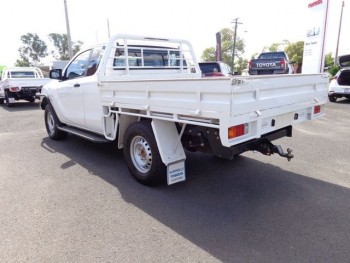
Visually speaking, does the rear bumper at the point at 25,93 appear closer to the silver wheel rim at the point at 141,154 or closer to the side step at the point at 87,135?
the side step at the point at 87,135

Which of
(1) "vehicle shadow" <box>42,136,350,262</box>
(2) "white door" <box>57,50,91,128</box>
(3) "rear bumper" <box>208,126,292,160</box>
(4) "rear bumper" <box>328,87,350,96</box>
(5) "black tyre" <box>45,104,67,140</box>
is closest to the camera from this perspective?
Answer: (1) "vehicle shadow" <box>42,136,350,262</box>

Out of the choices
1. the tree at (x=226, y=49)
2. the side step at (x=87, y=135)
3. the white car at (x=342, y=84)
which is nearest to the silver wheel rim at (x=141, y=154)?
the side step at (x=87, y=135)

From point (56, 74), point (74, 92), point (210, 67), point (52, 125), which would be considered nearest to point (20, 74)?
point (210, 67)

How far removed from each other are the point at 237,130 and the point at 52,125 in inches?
208

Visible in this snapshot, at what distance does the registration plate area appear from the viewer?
10.5 ft

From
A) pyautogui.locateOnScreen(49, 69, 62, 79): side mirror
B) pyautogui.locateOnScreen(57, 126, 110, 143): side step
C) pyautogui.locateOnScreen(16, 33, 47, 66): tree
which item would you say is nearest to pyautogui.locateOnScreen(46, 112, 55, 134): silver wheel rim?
pyautogui.locateOnScreen(57, 126, 110, 143): side step

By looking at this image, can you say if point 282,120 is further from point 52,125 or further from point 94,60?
point 52,125

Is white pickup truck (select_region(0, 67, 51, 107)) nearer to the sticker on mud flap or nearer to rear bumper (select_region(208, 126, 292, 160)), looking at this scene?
the sticker on mud flap

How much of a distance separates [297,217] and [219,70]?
10.6m

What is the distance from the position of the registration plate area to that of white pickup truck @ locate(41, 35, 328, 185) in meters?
0.01

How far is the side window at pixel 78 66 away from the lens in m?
5.27

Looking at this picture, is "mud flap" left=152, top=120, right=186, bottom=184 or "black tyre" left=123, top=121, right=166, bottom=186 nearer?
"mud flap" left=152, top=120, right=186, bottom=184

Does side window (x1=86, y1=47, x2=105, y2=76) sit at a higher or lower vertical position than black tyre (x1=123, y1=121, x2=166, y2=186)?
higher

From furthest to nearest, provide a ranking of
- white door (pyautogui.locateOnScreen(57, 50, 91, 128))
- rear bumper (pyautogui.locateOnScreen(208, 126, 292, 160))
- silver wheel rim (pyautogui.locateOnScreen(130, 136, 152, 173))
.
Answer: white door (pyautogui.locateOnScreen(57, 50, 91, 128))
silver wheel rim (pyautogui.locateOnScreen(130, 136, 152, 173))
rear bumper (pyautogui.locateOnScreen(208, 126, 292, 160))
